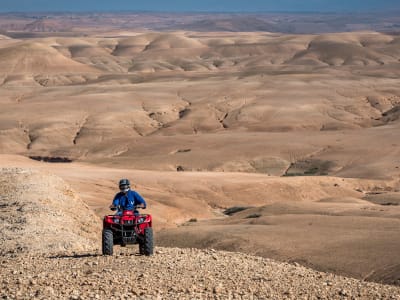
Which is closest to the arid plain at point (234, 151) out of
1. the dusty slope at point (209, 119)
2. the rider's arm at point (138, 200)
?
the dusty slope at point (209, 119)

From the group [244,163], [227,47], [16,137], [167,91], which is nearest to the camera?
[244,163]

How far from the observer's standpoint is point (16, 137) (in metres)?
61.4

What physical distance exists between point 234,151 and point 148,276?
3923 cm

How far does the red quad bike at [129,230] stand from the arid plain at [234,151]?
16.0ft

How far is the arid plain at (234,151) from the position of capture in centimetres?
2039

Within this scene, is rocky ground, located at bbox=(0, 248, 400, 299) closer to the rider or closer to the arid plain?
the rider

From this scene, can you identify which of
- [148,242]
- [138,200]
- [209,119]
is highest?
[138,200]

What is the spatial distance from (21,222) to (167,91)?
65.0 m

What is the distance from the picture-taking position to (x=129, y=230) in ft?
42.4

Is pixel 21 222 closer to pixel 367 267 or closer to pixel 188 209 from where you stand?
pixel 367 267

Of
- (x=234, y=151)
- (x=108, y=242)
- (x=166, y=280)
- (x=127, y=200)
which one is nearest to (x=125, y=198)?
(x=127, y=200)

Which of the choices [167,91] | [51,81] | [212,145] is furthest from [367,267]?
[51,81]

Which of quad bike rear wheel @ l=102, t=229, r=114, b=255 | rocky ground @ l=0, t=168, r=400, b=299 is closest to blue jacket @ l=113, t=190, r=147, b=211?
quad bike rear wheel @ l=102, t=229, r=114, b=255

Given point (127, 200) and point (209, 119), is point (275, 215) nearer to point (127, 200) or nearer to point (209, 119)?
point (127, 200)
